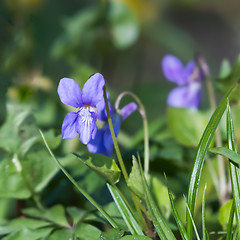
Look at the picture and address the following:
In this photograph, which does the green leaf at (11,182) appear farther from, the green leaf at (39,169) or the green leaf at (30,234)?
the green leaf at (30,234)

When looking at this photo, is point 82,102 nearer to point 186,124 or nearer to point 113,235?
point 113,235

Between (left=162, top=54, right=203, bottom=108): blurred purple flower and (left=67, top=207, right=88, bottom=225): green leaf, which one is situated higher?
(left=162, top=54, right=203, bottom=108): blurred purple flower

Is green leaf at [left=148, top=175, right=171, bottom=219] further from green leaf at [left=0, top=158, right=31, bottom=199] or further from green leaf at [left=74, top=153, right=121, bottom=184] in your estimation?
green leaf at [left=0, top=158, right=31, bottom=199]

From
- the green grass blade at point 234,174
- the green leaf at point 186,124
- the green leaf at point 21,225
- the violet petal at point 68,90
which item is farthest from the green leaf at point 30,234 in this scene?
the green leaf at point 186,124

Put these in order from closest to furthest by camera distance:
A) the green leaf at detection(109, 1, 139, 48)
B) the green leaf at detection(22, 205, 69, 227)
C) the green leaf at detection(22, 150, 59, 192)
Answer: the green leaf at detection(22, 205, 69, 227) → the green leaf at detection(22, 150, 59, 192) → the green leaf at detection(109, 1, 139, 48)

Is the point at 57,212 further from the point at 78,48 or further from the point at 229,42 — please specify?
the point at 229,42

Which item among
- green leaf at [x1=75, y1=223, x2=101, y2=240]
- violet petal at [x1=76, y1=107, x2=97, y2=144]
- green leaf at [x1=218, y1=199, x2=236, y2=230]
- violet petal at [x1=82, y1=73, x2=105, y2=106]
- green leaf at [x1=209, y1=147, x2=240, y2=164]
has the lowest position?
green leaf at [x1=218, y1=199, x2=236, y2=230]

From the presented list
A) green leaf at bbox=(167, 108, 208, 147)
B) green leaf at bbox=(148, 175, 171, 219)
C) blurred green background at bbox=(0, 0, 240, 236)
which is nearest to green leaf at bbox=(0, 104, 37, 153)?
blurred green background at bbox=(0, 0, 240, 236)

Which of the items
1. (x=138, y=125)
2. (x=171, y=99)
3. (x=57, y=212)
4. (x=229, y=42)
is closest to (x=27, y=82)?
(x=138, y=125)
